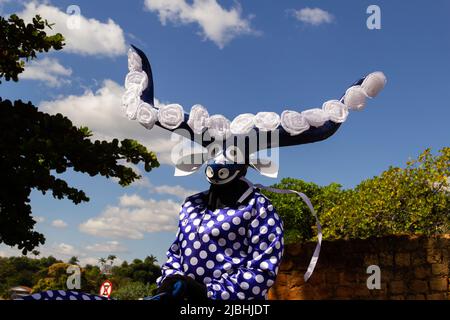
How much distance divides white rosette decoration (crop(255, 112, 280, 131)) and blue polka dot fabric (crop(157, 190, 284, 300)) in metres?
0.42

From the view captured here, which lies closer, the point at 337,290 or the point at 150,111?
the point at 150,111

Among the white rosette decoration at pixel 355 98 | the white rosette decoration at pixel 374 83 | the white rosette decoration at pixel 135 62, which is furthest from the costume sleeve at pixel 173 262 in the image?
the white rosette decoration at pixel 374 83

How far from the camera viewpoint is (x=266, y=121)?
10.3 ft

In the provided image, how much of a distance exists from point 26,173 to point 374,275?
4.52 m

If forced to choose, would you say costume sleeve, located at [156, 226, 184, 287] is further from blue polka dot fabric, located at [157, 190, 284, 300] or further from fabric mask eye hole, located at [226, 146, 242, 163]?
fabric mask eye hole, located at [226, 146, 242, 163]

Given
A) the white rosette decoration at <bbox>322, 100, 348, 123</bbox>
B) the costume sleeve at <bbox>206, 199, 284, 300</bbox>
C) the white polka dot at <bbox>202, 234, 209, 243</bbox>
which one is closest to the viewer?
the costume sleeve at <bbox>206, 199, 284, 300</bbox>

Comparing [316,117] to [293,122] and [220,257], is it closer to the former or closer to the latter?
[293,122]

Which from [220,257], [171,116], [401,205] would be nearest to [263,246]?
[220,257]

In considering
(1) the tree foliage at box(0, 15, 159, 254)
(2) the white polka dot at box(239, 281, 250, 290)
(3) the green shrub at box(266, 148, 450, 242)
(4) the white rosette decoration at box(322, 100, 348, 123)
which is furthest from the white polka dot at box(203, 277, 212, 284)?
(3) the green shrub at box(266, 148, 450, 242)

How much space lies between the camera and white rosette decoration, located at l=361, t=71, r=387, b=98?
3.39 metres
